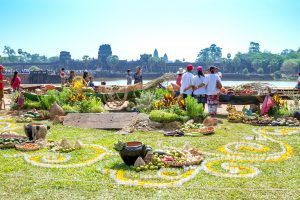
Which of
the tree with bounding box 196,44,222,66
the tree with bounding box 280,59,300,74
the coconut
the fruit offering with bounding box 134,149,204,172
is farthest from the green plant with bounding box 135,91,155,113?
the tree with bounding box 196,44,222,66

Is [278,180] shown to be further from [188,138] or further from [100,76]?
[100,76]

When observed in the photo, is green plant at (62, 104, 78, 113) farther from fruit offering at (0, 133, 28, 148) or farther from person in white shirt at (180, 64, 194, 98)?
fruit offering at (0, 133, 28, 148)

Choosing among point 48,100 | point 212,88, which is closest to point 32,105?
point 48,100

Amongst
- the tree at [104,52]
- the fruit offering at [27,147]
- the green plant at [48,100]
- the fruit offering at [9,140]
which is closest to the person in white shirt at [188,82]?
the green plant at [48,100]

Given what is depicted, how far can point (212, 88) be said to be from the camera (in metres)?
12.1

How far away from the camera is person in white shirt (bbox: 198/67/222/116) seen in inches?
477

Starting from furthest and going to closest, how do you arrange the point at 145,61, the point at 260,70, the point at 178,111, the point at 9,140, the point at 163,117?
1. the point at 260,70
2. the point at 145,61
3. the point at 178,111
4. the point at 163,117
5. the point at 9,140

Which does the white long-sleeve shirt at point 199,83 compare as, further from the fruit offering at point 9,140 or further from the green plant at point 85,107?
the fruit offering at point 9,140

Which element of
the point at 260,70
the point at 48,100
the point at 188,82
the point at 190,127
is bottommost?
the point at 260,70

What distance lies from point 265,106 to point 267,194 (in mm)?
6877

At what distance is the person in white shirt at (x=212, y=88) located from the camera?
12125 millimetres

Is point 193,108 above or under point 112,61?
under

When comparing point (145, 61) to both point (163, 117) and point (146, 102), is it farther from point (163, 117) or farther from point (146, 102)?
point (163, 117)

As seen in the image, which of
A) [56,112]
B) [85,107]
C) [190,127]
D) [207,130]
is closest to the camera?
[207,130]
